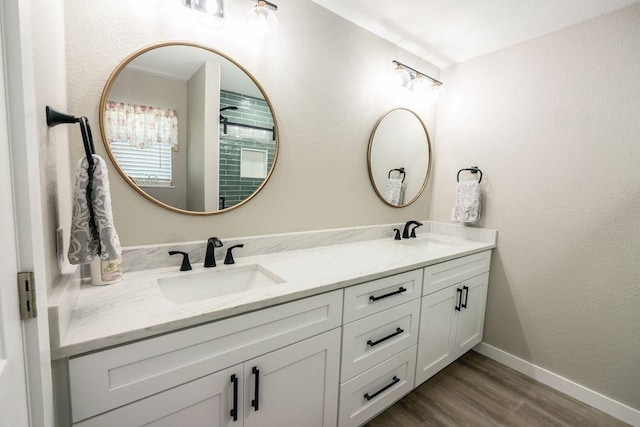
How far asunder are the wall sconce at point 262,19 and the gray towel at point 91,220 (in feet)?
3.13

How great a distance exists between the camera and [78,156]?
1118mm

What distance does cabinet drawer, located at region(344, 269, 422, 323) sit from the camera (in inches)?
50.8

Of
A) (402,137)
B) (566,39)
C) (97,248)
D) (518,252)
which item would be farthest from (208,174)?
(566,39)

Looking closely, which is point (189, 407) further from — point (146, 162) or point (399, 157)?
point (399, 157)

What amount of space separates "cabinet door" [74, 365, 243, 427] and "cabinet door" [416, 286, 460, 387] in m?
1.11

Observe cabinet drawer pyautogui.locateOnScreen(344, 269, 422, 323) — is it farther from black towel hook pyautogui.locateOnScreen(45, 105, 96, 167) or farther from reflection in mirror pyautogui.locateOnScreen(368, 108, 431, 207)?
black towel hook pyautogui.locateOnScreen(45, 105, 96, 167)

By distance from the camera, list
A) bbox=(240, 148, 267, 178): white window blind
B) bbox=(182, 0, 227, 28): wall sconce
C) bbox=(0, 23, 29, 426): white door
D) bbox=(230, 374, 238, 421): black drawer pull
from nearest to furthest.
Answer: bbox=(0, 23, 29, 426): white door < bbox=(230, 374, 238, 421): black drawer pull < bbox=(182, 0, 227, 28): wall sconce < bbox=(240, 148, 267, 178): white window blind

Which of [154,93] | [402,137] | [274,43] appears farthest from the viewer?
[402,137]

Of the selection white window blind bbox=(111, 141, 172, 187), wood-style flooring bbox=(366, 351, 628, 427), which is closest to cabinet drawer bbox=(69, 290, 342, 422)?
white window blind bbox=(111, 141, 172, 187)

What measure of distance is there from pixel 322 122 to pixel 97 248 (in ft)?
4.30

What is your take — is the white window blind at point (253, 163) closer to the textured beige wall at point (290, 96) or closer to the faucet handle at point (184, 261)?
the textured beige wall at point (290, 96)

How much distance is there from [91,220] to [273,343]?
0.73m

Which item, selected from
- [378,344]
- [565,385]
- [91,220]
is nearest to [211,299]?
[91,220]

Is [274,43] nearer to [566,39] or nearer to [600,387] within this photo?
[566,39]
